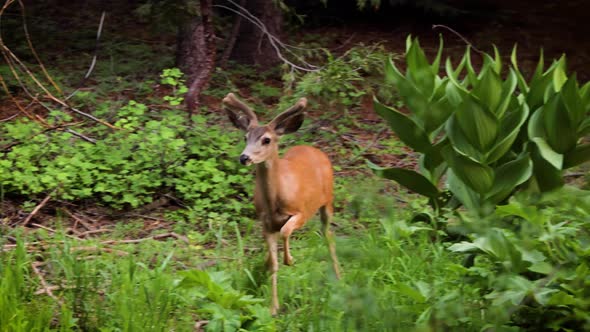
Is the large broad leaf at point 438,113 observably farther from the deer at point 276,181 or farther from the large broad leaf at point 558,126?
the deer at point 276,181

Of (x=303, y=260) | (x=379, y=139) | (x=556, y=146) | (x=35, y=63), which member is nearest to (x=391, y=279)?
(x=303, y=260)

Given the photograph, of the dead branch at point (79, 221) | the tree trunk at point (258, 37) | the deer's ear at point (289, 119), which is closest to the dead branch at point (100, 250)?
the dead branch at point (79, 221)

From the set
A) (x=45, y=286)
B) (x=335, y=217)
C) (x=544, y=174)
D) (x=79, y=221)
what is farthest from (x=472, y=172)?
(x=79, y=221)

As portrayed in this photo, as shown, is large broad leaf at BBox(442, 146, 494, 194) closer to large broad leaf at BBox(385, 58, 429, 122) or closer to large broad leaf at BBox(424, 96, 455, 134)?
large broad leaf at BBox(424, 96, 455, 134)

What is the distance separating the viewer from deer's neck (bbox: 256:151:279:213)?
5.30 metres

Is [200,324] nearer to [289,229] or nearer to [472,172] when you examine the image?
[289,229]

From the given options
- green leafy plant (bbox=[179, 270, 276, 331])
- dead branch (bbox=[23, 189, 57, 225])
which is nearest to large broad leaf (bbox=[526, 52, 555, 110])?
green leafy plant (bbox=[179, 270, 276, 331])

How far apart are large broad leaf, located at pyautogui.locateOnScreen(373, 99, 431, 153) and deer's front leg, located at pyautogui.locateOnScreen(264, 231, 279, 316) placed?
1097 millimetres

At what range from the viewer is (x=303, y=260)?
5.54 meters

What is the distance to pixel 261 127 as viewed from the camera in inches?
210

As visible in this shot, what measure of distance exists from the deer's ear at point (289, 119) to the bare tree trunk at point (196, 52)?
242 cm

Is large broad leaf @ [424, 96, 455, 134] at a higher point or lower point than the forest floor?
higher

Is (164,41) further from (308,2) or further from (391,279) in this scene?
(391,279)

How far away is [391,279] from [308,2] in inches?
324
